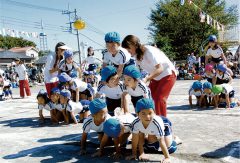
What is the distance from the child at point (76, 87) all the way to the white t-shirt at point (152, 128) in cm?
320

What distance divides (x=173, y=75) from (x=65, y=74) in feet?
9.80

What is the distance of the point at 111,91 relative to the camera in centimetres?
548

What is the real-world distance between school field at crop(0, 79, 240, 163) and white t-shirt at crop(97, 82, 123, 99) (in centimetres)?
79

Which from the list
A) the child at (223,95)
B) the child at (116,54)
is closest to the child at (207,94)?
the child at (223,95)

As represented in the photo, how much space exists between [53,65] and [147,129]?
4.15 metres

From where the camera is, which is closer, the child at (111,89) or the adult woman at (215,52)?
the child at (111,89)

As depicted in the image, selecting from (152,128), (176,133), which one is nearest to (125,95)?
(152,128)

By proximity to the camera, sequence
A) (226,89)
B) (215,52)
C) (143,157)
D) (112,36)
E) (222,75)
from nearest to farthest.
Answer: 1. (143,157)
2. (112,36)
3. (226,89)
4. (222,75)
5. (215,52)

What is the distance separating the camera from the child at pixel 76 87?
7.14 metres

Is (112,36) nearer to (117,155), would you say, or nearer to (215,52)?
(117,155)

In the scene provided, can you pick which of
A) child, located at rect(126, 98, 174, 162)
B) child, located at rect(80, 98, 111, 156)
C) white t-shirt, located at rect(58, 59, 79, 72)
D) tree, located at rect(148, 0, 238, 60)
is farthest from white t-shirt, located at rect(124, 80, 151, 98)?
tree, located at rect(148, 0, 238, 60)

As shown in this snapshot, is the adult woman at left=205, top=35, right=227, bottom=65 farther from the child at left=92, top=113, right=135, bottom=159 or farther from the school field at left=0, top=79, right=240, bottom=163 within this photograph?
the child at left=92, top=113, right=135, bottom=159

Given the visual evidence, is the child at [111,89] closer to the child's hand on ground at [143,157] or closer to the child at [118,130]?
the child at [118,130]

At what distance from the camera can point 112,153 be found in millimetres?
4559
